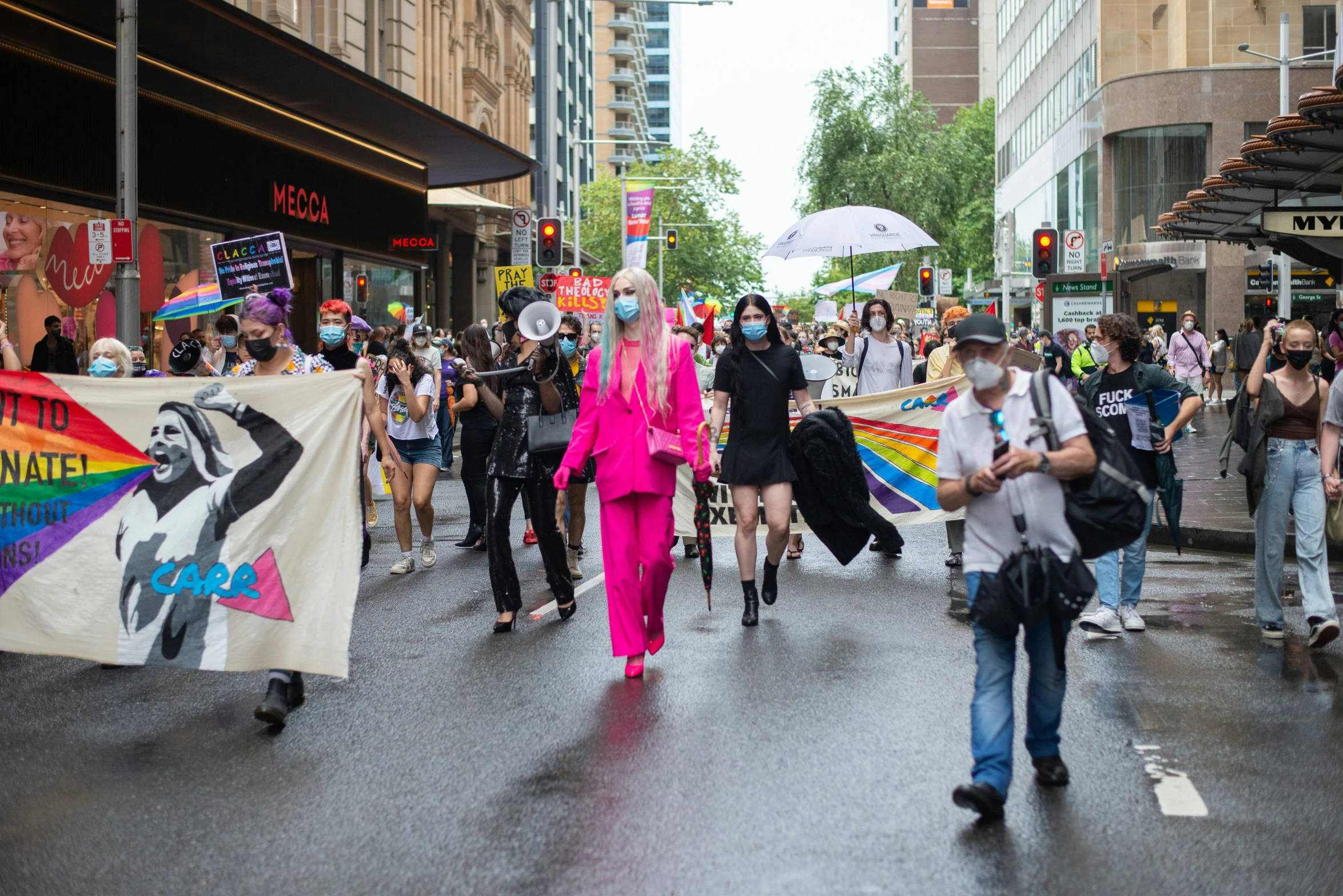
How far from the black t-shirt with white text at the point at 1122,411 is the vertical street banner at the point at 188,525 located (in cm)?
417

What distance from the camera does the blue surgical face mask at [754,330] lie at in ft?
29.0

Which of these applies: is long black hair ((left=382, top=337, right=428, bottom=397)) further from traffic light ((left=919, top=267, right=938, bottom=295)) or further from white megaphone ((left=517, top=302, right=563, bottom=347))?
traffic light ((left=919, top=267, right=938, bottom=295))

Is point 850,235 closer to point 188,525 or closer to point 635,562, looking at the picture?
point 635,562

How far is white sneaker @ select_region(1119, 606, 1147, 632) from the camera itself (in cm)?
860

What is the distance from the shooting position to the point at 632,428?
24.7ft

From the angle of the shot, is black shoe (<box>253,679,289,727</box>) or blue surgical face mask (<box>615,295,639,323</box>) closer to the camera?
black shoe (<box>253,679,289,727</box>)

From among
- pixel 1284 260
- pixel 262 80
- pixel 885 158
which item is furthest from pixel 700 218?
pixel 262 80

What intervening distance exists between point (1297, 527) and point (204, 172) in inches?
695

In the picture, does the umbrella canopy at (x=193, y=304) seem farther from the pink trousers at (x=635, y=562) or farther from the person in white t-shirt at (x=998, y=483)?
the person in white t-shirt at (x=998, y=483)

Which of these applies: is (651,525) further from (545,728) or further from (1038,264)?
(1038,264)

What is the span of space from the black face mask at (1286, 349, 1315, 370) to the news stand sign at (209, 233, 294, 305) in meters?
9.58

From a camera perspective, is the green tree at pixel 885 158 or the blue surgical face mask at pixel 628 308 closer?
the blue surgical face mask at pixel 628 308

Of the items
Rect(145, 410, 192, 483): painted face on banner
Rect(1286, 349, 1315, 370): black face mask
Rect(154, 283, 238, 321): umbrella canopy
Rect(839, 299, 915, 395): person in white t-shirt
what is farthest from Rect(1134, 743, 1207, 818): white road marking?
Rect(154, 283, 238, 321): umbrella canopy

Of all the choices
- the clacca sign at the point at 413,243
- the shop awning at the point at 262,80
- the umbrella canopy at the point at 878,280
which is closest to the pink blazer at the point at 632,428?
the shop awning at the point at 262,80
